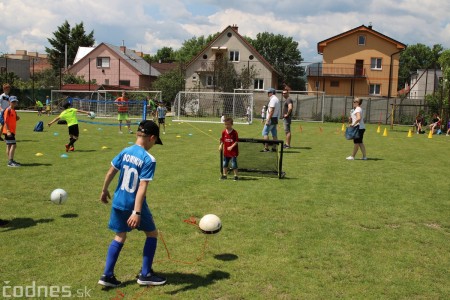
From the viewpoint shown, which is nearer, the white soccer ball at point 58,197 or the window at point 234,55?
the white soccer ball at point 58,197

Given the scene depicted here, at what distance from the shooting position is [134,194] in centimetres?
444

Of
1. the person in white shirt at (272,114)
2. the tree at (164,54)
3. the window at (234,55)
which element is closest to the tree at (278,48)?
the tree at (164,54)

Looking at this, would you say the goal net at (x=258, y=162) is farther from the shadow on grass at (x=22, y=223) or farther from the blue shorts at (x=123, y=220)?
the blue shorts at (x=123, y=220)

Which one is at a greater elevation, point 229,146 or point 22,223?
point 229,146

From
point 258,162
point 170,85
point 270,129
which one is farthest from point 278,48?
point 258,162

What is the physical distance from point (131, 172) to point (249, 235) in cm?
245

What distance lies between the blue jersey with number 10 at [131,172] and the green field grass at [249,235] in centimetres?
93

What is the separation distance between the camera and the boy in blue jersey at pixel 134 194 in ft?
14.2

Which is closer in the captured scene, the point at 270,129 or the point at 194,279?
the point at 194,279

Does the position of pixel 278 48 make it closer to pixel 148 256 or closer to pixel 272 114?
pixel 272 114

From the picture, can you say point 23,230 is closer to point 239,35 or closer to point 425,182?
point 425,182

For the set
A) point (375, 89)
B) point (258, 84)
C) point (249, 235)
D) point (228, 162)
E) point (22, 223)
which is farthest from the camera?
point (258, 84)

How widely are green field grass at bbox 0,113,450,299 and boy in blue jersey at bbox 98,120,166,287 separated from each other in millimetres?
222

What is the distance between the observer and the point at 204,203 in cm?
792
